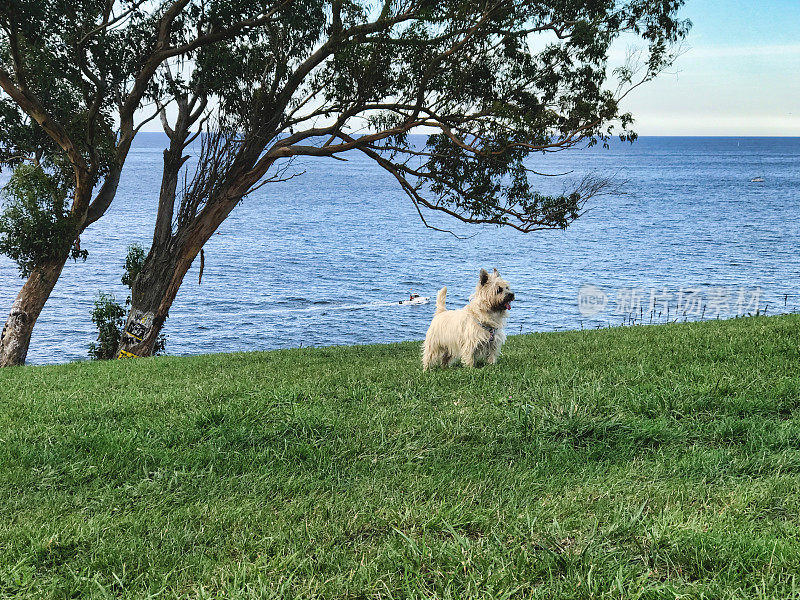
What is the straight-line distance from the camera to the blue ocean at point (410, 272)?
3600 cm

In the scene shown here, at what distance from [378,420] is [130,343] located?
13893 millimetres

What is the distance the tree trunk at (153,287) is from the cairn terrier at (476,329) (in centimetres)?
1066

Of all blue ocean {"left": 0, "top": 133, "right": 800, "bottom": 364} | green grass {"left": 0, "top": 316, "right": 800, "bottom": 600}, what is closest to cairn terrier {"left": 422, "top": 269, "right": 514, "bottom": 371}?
green grass {"left": 0, "top": 316, "right": 800, "bottom": 600}

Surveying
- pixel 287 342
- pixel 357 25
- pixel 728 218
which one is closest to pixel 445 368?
pixel 357 25

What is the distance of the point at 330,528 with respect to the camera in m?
4.34

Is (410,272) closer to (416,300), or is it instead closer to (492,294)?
(416,300)

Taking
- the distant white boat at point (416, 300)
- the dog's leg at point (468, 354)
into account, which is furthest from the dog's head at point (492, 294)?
the distant white boat at point (416, 300)

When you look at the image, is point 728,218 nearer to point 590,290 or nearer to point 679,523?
point 590,290

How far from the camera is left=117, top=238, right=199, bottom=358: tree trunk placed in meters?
18.0

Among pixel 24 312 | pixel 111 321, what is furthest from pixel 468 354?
pixel 111 321

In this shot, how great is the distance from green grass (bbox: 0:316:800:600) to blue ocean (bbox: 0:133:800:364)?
6.60 metres

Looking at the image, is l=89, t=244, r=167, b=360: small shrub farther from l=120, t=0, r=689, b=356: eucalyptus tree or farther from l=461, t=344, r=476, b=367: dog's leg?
l=461, t=344, r=476, b=367: dog's leg

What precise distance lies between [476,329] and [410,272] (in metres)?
45.1

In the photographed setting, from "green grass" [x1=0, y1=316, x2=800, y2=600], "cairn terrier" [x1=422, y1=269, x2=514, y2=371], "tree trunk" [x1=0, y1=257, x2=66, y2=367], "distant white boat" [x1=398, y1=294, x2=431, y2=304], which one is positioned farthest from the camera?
"distant white boat" [x1=398, y1=294, x2=431, y2=304]
